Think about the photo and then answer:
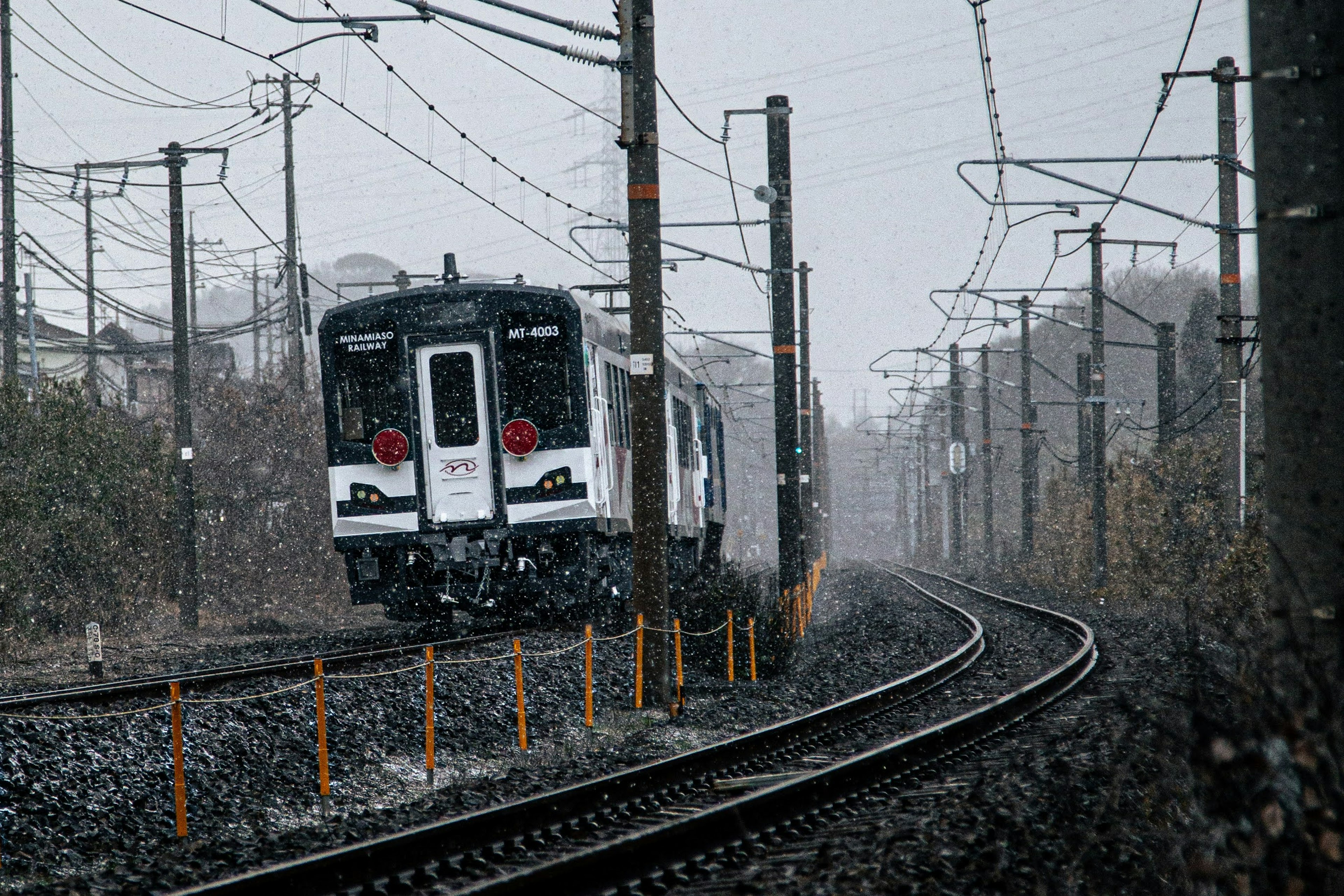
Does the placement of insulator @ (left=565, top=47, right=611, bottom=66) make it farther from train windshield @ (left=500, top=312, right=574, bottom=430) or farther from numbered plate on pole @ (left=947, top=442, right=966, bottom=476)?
numbered plate on pole @ (left=947, top=442, right=966, bottom=476)

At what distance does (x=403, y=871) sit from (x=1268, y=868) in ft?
12.6

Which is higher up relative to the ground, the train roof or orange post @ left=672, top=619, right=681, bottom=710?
the train roof

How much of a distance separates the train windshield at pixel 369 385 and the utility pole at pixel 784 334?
6.57 m

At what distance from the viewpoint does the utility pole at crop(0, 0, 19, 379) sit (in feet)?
77.8

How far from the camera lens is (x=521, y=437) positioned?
15000mm

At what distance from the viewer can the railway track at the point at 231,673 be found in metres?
9.89

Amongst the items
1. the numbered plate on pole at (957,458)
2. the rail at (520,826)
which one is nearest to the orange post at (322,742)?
the rail at (520,826)

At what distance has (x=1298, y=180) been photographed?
4.34m

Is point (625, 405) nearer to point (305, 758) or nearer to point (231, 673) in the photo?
point (231, 673)

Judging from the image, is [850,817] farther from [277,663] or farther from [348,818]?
[277,663]

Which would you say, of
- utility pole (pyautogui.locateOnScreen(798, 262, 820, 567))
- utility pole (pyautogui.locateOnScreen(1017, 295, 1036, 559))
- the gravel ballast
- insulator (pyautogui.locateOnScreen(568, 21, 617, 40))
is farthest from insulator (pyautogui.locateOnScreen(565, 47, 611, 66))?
utility pole (pyautogui.locateOnScreen(1017, 295, 1036, 559))

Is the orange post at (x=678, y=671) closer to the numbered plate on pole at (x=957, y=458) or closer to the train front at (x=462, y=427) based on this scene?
the train front at (x=462, y=427)

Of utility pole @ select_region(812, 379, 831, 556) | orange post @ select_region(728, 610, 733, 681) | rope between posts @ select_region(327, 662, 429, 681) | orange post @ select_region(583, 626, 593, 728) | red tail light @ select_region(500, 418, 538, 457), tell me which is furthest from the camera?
utility pole @ select_region(812, 379, 831, 556)

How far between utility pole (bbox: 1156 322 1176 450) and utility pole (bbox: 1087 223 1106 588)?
115 cm
